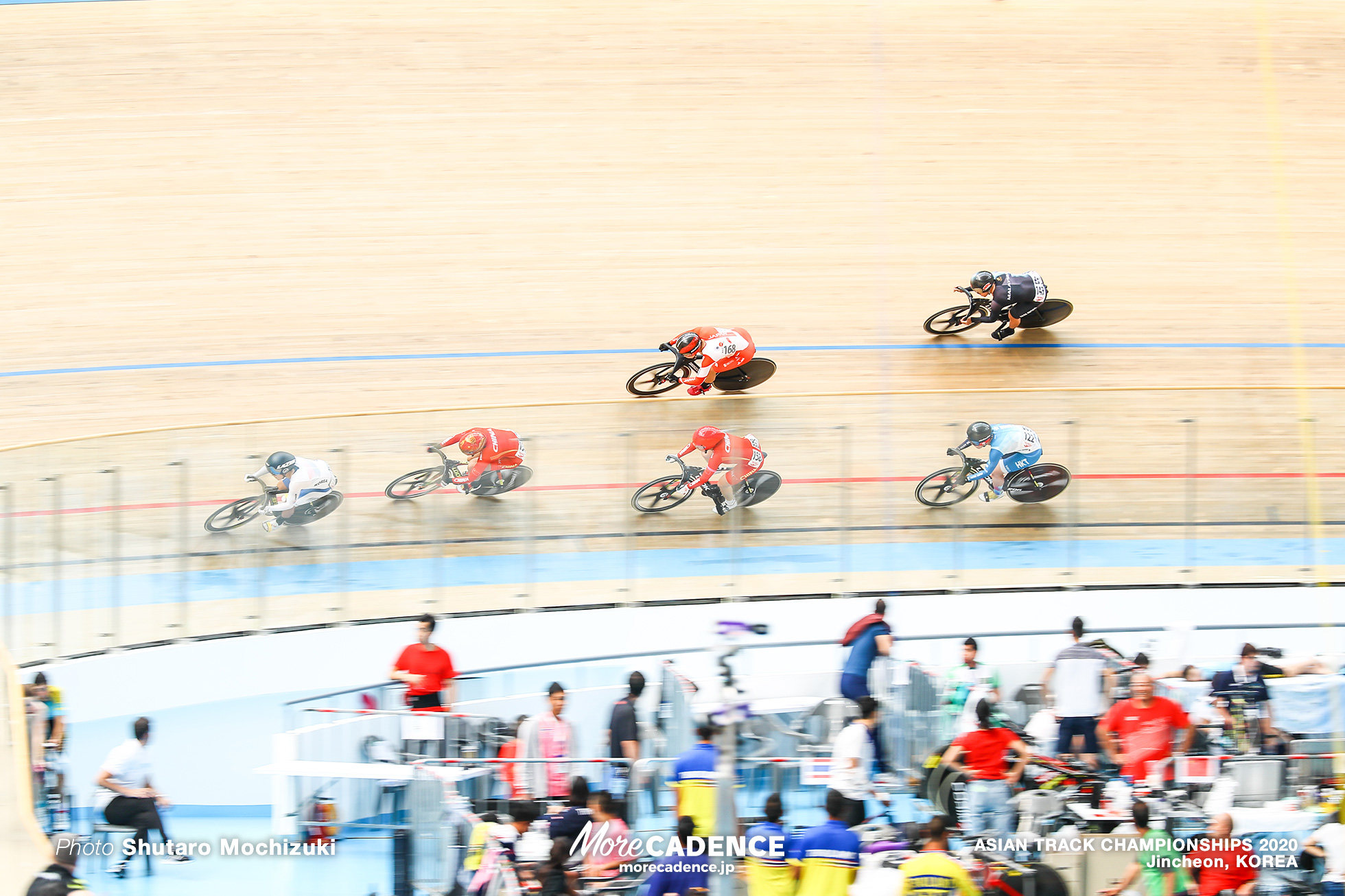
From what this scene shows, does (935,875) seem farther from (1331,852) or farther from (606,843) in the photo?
(1331,852)

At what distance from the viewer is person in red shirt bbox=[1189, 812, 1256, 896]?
4.93 meters

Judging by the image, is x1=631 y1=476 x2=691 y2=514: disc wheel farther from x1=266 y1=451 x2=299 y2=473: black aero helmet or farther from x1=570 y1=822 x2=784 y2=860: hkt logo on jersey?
x1=570 y1=822 x2=784 y2=860: hkt logo on jersey

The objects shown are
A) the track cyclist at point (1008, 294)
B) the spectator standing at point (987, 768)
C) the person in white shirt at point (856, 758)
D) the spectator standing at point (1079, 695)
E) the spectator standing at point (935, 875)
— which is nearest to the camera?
the spectator standing at point (935, 875)

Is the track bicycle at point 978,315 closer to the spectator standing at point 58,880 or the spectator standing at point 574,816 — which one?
the spectator standing at point 574,816

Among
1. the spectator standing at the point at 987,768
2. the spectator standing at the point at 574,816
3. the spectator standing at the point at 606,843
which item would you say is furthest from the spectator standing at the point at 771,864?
the spectator standing at the point at 987,768

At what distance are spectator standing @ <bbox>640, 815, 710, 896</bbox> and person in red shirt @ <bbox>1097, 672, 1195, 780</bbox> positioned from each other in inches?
81.3

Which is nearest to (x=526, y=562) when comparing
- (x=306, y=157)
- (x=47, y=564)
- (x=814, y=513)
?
(x=814, y=513)

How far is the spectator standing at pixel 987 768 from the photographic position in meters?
5.83

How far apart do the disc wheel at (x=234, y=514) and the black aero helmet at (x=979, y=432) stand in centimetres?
449

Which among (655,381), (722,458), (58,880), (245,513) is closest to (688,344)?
(655,381)

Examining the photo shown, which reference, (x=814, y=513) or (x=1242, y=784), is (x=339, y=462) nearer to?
(x=814, y=513)

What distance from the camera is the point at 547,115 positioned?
14.9m

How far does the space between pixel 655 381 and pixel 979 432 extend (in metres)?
3.08

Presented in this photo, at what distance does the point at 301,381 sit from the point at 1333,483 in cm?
813
